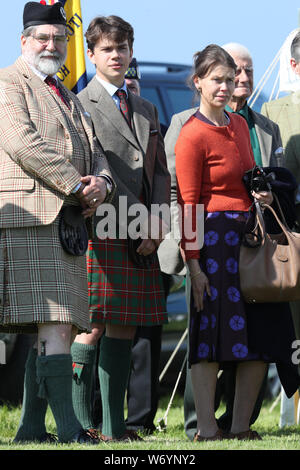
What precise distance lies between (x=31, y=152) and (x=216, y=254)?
1032mm

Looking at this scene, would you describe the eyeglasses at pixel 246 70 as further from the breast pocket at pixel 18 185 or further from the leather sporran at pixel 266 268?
the breast pocket at pixel 18 185

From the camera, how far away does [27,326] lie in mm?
4504

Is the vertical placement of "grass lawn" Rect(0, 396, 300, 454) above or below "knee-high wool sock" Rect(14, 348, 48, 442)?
below

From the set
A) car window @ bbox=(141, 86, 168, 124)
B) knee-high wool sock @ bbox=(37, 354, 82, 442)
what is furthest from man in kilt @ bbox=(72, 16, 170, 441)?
car window @ bbox=(141, 86, 168, 124)

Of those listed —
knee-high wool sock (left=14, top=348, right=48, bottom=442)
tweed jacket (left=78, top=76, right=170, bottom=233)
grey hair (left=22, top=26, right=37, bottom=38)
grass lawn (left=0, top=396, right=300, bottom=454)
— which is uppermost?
grey hair (left=22, top=26, right=37, bottom=38)

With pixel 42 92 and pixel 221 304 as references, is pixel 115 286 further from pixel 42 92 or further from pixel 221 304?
pixel 42 92

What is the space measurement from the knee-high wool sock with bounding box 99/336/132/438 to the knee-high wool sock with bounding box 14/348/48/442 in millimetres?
351

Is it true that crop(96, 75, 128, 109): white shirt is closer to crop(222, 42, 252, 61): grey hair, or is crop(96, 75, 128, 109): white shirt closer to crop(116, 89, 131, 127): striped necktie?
crop(116, 89, 131, 127): striped necktie

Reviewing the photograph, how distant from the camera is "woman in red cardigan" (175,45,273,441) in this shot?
15.6ft

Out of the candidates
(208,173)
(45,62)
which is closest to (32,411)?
(208,173)

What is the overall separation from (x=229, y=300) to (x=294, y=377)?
1.70 ft

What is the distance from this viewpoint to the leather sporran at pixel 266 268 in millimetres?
4746

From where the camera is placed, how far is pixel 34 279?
4305mm
